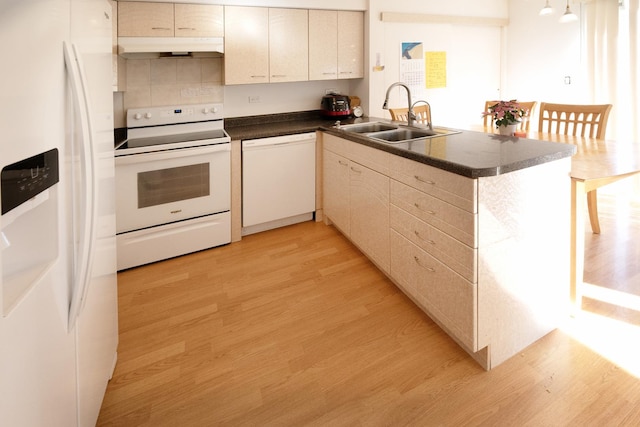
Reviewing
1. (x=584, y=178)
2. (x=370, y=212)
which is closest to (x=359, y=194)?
(x=370, y=212)

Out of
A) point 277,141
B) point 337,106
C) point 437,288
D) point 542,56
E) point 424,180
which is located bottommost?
point 437,288

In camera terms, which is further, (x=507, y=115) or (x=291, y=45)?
(x=291, y=45)

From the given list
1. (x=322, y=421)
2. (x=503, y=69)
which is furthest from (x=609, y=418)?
(x=503, y=69)

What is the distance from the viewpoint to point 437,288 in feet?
6.22

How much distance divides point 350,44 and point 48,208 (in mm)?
3401

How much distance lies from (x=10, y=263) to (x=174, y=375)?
44.6 inches

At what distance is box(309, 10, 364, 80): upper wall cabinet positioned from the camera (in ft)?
11.8

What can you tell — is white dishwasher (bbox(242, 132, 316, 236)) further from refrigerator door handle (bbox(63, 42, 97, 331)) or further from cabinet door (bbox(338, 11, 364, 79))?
A: refrigerator door handle (bbox(63, 42, 97, 331))

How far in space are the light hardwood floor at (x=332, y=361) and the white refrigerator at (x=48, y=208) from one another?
1.62 feet

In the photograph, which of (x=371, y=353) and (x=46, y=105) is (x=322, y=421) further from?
(x=46, y=105)

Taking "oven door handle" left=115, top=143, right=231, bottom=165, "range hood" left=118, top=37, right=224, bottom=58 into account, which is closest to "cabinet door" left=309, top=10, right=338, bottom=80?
"range hood" left=118, top=37, right=224, bottom=58

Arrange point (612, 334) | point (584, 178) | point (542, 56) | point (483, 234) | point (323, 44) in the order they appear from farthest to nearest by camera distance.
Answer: point (542, 56) < point (323, 44) < point (612, 334) < point (584, 178) < point (483, 234)

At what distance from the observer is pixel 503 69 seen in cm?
505

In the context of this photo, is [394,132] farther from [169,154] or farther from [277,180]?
[169,154]
